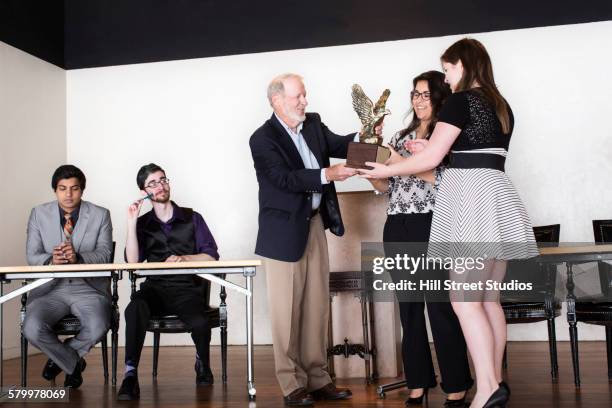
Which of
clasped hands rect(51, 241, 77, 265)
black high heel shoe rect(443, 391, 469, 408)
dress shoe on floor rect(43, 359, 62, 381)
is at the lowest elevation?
black high heel shoe rect(443, 391, 469, 408)

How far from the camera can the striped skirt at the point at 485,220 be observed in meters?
2.82

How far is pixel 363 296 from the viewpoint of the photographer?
4.55 meters

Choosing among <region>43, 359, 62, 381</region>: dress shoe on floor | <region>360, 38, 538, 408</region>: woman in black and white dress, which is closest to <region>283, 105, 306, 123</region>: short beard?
<region>360, 38, 538, 408</region>: woman in black and white dress

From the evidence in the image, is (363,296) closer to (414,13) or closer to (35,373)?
(35,373)

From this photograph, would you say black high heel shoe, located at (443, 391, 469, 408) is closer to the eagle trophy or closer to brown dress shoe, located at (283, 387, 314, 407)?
brown dress shoe, located at (283, 387, 314, 407)

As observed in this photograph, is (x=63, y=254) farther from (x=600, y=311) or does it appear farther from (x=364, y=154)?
(x=600, y=311)

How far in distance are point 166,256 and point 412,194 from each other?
195 centimetres

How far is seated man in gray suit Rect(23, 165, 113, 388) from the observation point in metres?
4.40

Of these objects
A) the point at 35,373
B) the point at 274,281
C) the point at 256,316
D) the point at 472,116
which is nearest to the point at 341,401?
the point at 274,281

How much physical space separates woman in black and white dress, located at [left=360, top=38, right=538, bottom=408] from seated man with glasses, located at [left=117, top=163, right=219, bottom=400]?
6.78 feet

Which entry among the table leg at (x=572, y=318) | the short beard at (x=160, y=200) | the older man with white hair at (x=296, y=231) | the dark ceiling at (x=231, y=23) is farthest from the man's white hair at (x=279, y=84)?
the dark ceiling at (x=231, y=23)

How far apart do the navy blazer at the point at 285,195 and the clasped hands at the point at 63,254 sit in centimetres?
142

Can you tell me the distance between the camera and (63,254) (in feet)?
14.5

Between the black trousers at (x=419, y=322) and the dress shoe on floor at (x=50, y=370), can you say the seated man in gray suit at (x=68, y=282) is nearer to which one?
the dress shoe on floor at (x=50, y=370)
